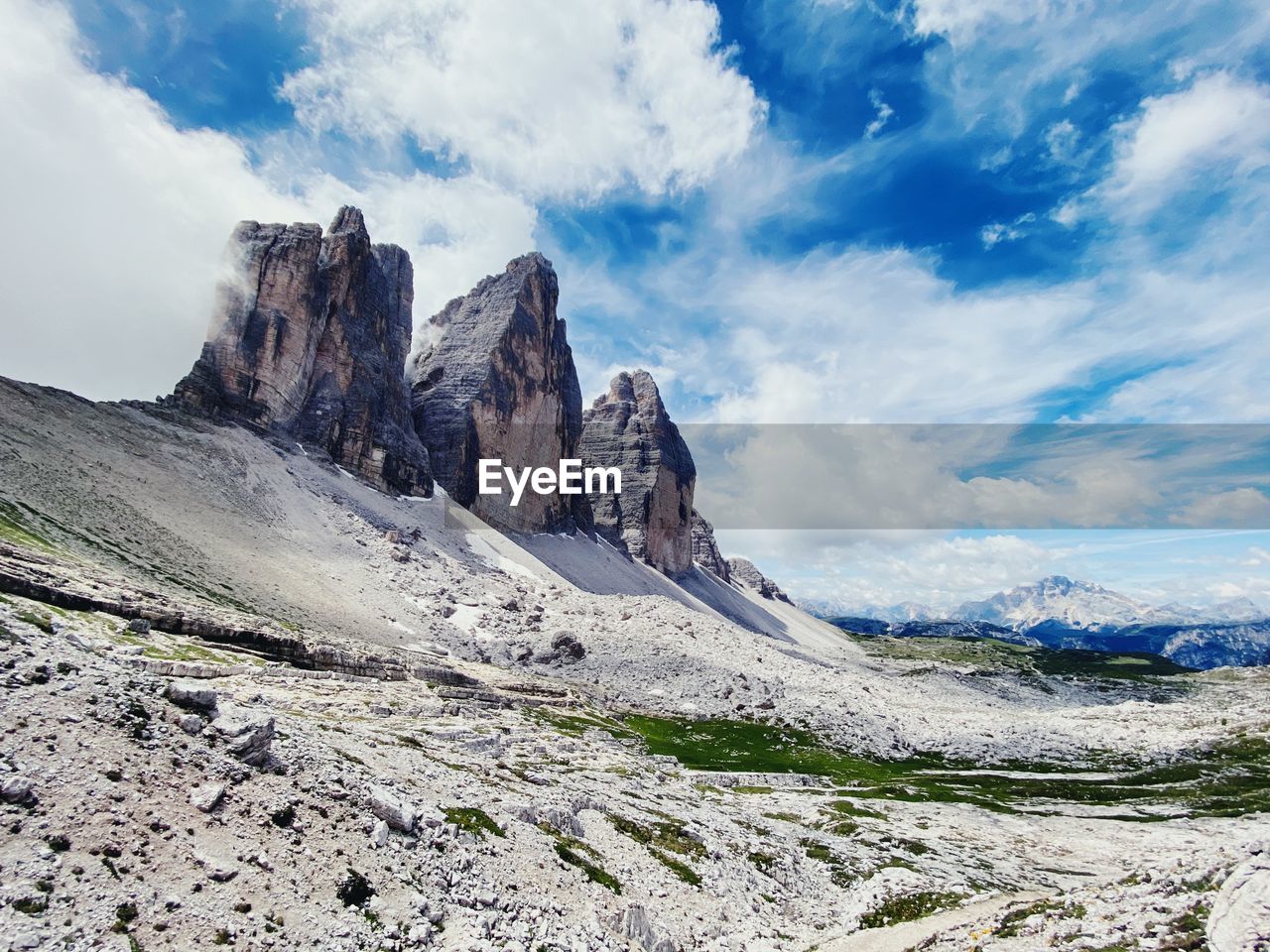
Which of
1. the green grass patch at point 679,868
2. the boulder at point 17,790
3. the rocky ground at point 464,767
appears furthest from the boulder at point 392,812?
the green grass patch at point 679,868

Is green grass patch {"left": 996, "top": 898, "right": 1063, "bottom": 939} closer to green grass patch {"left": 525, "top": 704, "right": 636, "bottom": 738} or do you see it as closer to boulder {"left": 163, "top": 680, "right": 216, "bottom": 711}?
boulder {"left": 163, "top": 680, "right": 216, "bottom": 711}

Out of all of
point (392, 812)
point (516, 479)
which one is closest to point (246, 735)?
point (392, 812)

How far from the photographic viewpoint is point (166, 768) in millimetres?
15805

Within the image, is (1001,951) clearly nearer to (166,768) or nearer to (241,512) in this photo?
(166,768)

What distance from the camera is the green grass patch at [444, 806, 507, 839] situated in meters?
20.4

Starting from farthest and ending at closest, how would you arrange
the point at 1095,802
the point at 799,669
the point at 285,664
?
the point at 799,669 → the point at 1095,802 → the point at 285,664

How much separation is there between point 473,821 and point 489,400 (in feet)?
535

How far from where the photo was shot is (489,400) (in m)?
178

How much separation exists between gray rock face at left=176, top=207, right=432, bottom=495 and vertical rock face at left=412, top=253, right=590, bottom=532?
12378 millimetres

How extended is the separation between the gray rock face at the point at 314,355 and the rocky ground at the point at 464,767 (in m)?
15.6

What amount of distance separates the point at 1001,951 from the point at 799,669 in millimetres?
90901

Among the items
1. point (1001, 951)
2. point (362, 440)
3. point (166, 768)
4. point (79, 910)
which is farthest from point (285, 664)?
point (362, 440)

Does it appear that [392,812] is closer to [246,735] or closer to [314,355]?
[246,735]

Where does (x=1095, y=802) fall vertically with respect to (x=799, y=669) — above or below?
below
